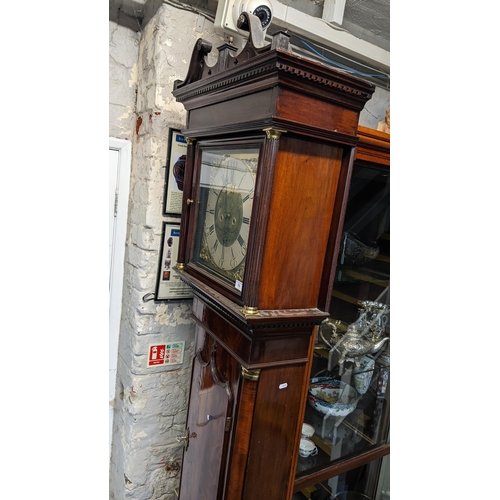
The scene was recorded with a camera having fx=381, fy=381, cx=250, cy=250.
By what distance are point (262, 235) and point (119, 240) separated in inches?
36.4

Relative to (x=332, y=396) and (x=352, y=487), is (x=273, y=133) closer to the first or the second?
(x=332, y=396)

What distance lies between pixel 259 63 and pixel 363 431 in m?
1.31

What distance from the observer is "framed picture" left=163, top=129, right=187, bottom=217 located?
139 cm

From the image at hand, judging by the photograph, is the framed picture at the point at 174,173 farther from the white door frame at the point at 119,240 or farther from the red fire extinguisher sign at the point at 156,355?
the red fire extinguisher sign at the point at 156,355

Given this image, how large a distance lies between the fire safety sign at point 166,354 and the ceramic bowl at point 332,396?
22.2 inches

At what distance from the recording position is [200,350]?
1178 millimetres

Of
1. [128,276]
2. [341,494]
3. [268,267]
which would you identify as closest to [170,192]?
[128,276]

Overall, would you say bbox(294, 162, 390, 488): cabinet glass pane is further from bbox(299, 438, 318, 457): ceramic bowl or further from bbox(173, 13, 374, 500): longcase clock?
bbox(173, 13, 374, 500): longcase clock

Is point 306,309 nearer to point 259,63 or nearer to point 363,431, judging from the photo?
point 259,63

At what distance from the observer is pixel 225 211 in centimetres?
100

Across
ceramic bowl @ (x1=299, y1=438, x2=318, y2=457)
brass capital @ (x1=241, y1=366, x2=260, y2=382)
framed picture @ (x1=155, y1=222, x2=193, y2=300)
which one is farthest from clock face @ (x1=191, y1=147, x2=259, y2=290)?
ceramic bowl @ (x1=299, y1=438, x2=318, y2=457)

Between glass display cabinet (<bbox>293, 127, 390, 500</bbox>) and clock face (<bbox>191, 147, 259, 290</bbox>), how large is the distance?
1.38 ft

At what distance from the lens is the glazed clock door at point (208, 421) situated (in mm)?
967

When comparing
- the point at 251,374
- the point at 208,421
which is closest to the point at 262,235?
the point at 251,374
